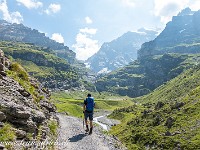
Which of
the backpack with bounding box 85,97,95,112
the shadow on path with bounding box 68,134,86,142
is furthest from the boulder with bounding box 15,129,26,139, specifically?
the backpack with bounding box 85,97,95,112

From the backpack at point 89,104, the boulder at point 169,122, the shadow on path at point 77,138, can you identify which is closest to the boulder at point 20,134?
the shadow on path at point 77,138

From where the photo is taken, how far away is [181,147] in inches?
2224

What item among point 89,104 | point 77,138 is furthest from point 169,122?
point 77,138

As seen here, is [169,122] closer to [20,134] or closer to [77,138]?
[77,138]

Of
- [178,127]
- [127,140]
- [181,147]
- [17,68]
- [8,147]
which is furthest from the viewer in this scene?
[127,140]

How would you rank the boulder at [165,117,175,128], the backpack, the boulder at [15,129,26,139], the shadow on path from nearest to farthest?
the boulder at [15,129,26,139], the shadow on path, the backpack, the boulder at [165,117,175,128]

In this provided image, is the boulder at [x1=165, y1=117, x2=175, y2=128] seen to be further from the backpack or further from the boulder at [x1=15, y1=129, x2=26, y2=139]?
the boulder at [x1=15, y1=129, x2=26, y2=139]

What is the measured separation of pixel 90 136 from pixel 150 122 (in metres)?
51.3

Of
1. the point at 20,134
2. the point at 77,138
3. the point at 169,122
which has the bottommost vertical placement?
the point at 77,138

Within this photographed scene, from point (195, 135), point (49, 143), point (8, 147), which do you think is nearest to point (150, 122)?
point (195, 135)

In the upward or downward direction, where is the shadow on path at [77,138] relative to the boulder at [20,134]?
downward

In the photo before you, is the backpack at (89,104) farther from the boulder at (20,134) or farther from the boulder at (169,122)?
the boulder at (169,122)

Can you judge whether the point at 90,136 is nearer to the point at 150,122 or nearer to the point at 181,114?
the point at 181,114

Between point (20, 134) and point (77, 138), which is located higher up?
point (20, 134)
